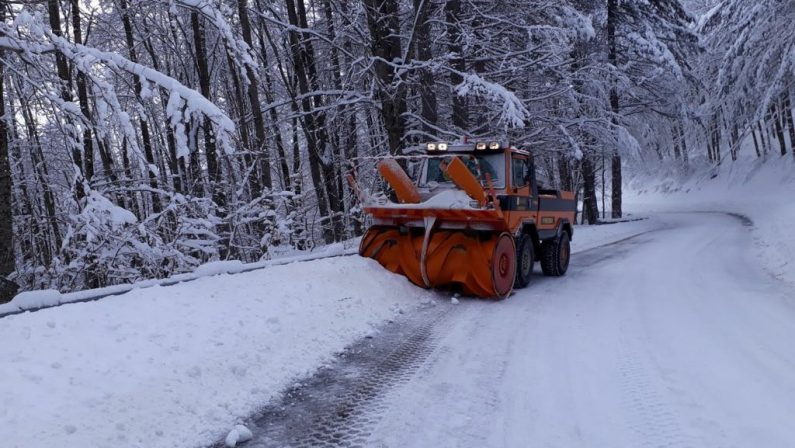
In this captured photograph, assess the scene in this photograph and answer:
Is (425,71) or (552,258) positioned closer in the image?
(552,258)

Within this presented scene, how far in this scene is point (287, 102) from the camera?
1291 centimetres

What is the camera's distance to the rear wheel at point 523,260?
28.1 feet

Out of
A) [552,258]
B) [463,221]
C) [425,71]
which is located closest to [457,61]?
[425,71]

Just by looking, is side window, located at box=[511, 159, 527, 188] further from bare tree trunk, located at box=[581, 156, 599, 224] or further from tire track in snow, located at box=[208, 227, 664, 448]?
bare tree trunk, located at box=[581, 156, 599, 224]

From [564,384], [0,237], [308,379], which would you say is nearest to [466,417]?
[564,384]

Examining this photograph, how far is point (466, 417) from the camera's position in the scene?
11.8 ft

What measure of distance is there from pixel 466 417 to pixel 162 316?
281cm

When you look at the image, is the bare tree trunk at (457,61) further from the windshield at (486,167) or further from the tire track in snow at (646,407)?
the tire track in snow at (646,407)

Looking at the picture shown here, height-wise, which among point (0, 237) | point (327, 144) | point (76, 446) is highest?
point (327, 144)

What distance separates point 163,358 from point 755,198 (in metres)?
36.0

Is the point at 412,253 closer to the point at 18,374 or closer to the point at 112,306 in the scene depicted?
the point at 112,306

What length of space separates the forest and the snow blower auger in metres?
1.49

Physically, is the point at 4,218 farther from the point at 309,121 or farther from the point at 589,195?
the point at 589,195

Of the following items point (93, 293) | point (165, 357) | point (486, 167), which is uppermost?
point (486, 167)
